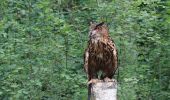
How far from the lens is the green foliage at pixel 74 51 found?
20.0 ft

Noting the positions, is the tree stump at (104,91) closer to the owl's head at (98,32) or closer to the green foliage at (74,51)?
the owl's head at (98,32)

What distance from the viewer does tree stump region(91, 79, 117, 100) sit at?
3771mm

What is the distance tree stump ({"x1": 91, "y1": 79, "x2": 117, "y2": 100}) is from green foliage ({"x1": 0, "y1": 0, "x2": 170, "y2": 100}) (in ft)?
6.17

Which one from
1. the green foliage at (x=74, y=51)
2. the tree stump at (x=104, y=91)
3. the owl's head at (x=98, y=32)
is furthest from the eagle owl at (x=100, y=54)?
the green foliage at (x=74, y=51)

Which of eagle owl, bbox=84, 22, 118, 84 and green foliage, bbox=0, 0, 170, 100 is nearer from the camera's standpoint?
eagle owl, bbox=84, 22, 118, 84

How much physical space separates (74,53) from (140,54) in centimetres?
130

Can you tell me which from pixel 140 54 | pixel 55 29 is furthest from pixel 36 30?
pixel 140 54

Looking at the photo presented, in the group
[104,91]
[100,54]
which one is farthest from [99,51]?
[104,91]

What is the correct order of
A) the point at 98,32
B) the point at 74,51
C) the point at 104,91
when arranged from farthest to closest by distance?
the point at 74,51 → the point at 98,32 → the point at 104,91

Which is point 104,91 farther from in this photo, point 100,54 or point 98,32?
point 98,32

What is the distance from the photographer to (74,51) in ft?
21.0

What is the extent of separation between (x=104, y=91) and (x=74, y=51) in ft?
8.59

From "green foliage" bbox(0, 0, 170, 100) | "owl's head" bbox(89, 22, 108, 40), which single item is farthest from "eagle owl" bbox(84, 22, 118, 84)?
"green foliage" bbox(0, 0, 170, 100)

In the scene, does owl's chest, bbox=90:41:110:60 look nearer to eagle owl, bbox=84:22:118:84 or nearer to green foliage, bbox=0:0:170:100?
eagle owl, bbox=84:22:118:84
